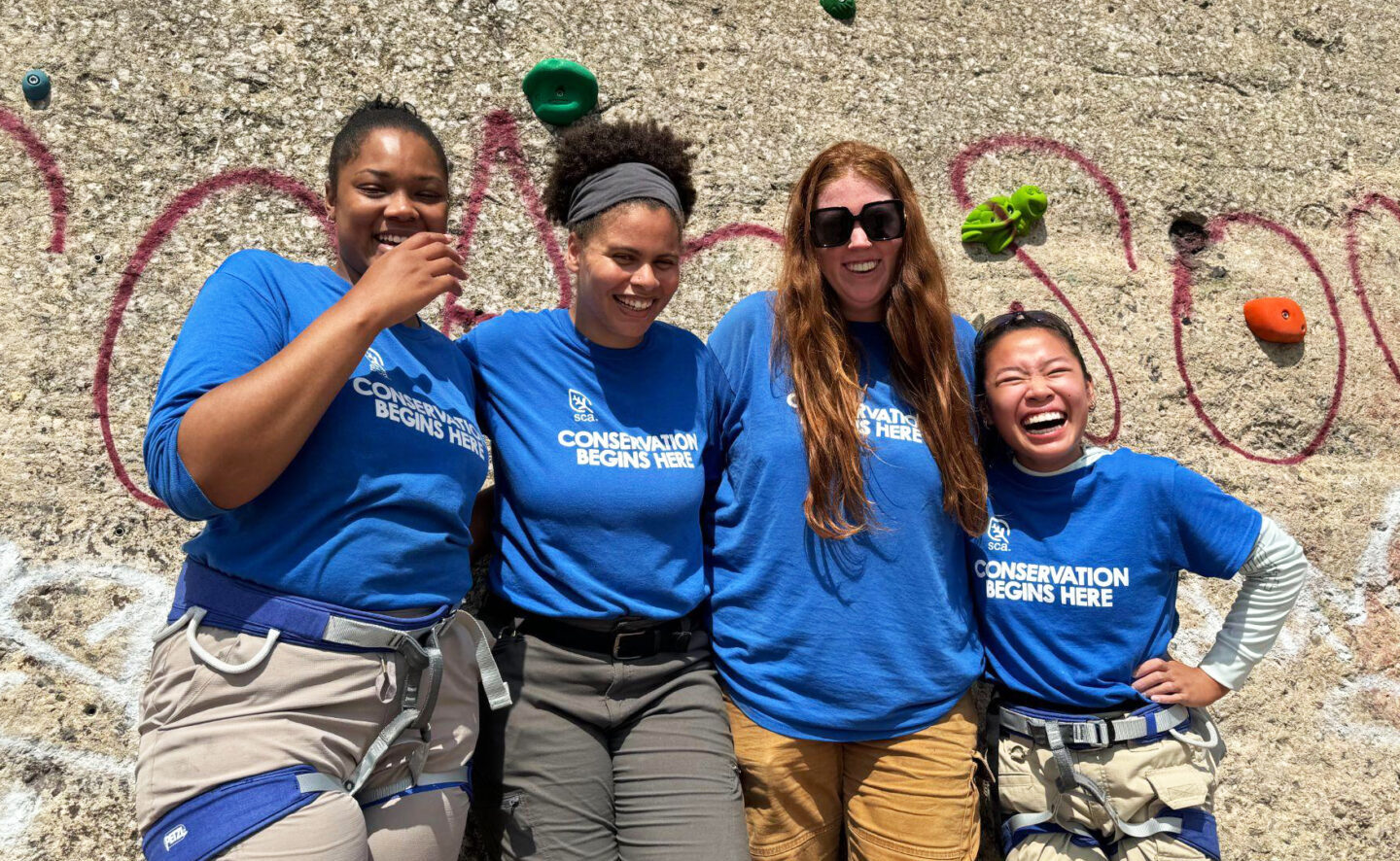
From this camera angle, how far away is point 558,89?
114 inches

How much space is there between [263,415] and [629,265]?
90 cm

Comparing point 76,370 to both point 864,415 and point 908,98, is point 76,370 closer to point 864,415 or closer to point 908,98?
point 864,415

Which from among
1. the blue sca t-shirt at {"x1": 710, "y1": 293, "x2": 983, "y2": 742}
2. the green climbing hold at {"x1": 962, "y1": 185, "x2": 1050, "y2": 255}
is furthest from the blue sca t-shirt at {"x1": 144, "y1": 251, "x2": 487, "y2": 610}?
the green climbing hold at {"x1": 962, "y1": 185, "x2": 1050, "y2": 255}

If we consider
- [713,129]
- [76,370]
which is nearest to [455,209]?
[713,129]

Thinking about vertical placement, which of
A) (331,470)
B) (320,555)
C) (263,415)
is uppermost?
(263,415)

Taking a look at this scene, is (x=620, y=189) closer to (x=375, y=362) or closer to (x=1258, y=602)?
(x=375, y=362)

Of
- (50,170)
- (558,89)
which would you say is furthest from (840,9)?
(50,170)

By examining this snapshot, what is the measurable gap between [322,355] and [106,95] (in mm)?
1677

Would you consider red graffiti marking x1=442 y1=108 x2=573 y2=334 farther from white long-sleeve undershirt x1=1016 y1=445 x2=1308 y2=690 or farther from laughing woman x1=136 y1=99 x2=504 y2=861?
white long-sleeve undershirt x1=1016 y1=445 x2=1308 y2=690

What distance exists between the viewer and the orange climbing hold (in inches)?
126

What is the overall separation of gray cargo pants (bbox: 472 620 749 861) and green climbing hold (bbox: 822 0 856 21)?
89.6 inches

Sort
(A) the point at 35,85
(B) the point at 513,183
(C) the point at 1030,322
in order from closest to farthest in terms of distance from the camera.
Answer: (C) the point at 1030,322 → (A) the point at 35,85 → (B) the point at 513,183

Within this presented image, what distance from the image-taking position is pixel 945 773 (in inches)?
86.4

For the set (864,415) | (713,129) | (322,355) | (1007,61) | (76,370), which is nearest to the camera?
(322,355)
